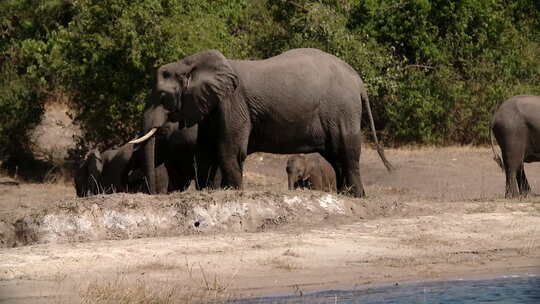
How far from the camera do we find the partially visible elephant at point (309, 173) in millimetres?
19516

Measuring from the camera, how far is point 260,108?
1493 cm

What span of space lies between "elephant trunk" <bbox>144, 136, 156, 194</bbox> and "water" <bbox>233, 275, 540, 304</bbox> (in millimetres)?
5258

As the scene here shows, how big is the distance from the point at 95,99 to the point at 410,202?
8.40 meters

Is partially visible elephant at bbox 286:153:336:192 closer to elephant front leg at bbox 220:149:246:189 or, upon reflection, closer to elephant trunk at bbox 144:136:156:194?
elephant trunk at bbox 144:136:156:194

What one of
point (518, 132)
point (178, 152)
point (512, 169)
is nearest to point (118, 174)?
point (178, 152)

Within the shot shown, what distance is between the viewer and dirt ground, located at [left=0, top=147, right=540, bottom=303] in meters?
10.2

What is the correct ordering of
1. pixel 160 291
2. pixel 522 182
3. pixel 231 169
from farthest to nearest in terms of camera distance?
pixel 522 182
pixel 231 169
pixel 160 291

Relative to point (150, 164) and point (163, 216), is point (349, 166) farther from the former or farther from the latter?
point (163, 216)

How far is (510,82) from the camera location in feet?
83.4

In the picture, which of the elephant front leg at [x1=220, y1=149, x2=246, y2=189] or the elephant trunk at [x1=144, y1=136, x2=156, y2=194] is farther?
the elephant trunk at [x1=144, y1=136, x2=156, y2=194]

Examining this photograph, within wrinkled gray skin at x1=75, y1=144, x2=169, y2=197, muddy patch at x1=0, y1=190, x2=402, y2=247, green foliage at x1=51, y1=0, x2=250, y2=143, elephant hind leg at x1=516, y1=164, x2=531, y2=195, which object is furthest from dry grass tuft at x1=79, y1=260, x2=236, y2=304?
green foliage at x1=51, y1=0, x2=250, y2=143

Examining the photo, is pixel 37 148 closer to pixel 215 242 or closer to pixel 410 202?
pixel 410 202

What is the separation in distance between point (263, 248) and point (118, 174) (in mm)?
5579

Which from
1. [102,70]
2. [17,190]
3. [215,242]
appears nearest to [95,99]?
[102,70]
